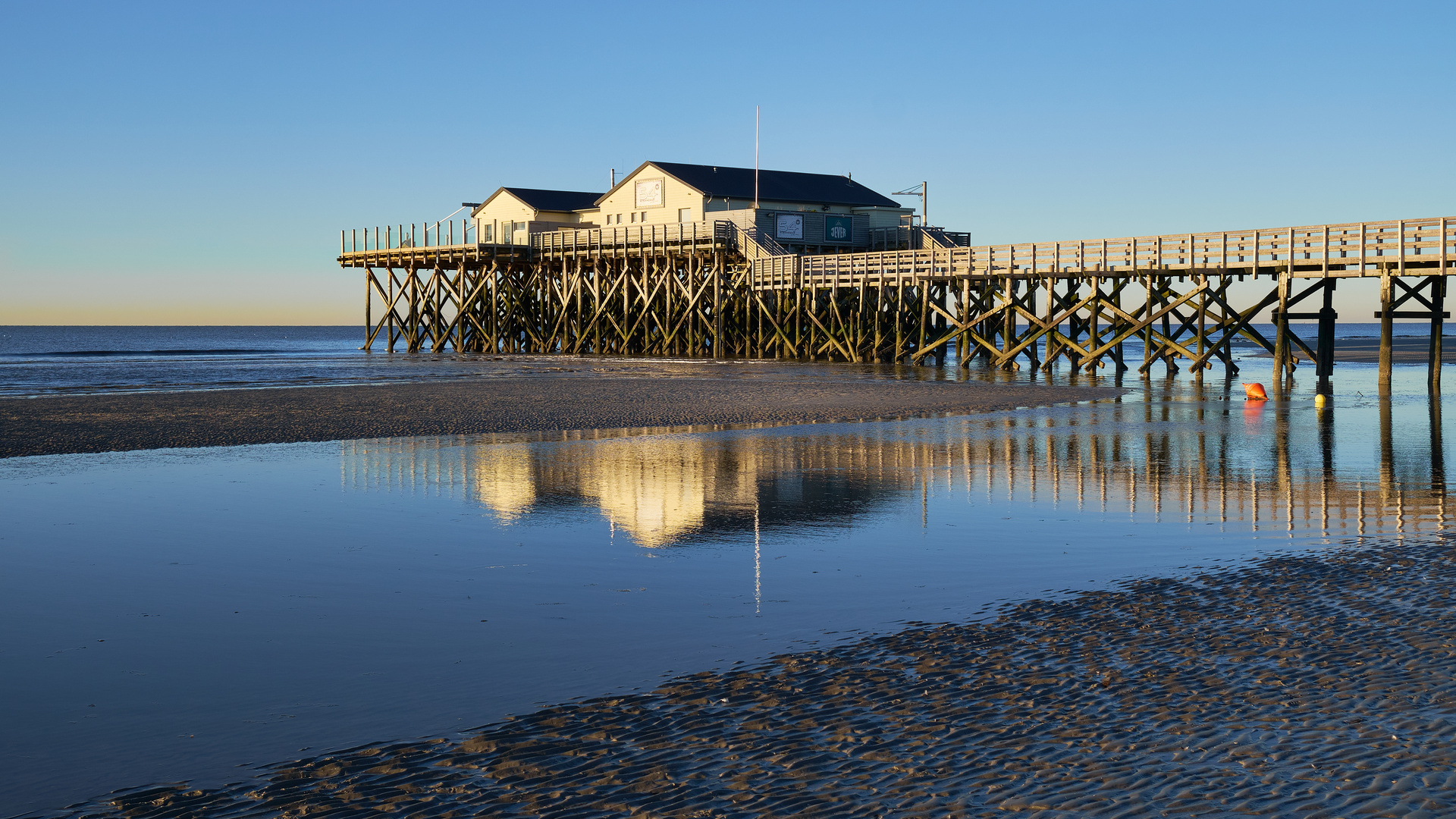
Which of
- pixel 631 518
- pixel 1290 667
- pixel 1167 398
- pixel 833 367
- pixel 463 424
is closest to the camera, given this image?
Result: pixel 1290 667

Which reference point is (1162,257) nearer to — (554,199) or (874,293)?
(874,293)

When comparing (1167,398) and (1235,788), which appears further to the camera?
(1167,398)

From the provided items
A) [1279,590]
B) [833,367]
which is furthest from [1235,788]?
[833,367]

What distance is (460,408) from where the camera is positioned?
22.5 meters

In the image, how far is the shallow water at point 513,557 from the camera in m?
5.21

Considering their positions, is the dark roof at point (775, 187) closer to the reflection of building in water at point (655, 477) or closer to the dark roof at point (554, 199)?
the dark roof at point (554, 199)

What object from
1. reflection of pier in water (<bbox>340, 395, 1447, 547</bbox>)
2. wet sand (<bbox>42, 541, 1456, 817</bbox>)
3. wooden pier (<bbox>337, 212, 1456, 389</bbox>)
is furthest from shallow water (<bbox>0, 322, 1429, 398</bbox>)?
wet sand (<bbox>42, 541, 1456, 817</bbox>)

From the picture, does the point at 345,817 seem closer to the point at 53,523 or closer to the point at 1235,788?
the point at 1235,788

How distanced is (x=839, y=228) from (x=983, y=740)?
48.7 meters

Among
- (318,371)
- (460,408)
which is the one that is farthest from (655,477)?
(318,371)

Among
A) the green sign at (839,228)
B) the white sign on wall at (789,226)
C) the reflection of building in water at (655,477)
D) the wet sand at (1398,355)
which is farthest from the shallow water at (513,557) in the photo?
the green sign at (839,228)

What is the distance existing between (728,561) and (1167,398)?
1874 cm

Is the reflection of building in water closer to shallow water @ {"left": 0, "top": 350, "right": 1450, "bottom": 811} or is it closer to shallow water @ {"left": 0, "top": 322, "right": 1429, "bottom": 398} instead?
shallow water @ {"left": 0, "top": 350, "right": 1450, "bottom": 811}

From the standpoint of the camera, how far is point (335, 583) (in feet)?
24.9
